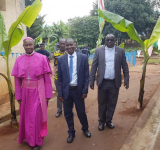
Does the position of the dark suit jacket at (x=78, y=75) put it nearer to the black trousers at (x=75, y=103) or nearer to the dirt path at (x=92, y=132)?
the black trousers at (x=75, y=103)

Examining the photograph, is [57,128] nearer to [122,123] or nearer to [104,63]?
[122,123]

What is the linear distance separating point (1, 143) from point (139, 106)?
11.0 ft

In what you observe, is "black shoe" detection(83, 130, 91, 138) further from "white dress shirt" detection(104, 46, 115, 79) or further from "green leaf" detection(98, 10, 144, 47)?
"green leaf" detection(98, 10, 144, 47)

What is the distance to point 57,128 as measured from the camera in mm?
3828

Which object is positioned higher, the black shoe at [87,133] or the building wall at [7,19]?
the building wall at [7,19]

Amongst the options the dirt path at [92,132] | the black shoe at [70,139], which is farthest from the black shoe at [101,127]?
the black shoe at [70,139]

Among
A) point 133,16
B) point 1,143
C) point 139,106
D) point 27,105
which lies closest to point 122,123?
point 139,106

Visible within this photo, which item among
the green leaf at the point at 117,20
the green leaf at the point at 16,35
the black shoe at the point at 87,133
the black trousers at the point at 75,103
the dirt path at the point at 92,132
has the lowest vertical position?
the dirt path at the point at 92,132

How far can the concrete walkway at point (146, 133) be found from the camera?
2.95m

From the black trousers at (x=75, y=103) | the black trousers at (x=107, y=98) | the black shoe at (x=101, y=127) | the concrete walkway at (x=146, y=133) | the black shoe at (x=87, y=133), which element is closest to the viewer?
the concrete walkway at (x=146, y=133)

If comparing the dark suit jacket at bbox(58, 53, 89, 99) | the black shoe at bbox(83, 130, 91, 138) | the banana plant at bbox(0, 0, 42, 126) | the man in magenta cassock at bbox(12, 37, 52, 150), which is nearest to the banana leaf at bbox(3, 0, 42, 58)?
the banana plant at bbox(0, 0, 42, 126)

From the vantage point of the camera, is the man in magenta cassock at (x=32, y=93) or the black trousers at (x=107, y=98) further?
the black trousers at (x=107, y=98)

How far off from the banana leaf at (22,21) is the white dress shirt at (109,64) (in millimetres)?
1555

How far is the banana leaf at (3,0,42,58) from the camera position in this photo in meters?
3.14
